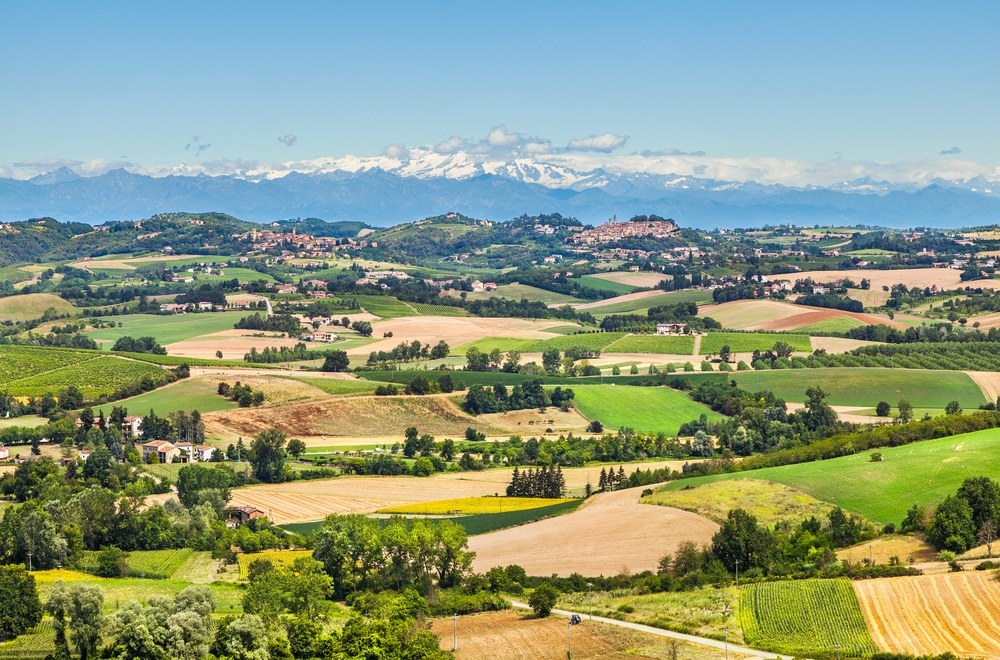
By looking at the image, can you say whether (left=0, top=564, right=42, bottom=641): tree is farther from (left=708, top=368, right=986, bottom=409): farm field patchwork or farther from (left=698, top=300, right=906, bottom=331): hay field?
(left=698, top=300, right=906, bottom=331): hay field

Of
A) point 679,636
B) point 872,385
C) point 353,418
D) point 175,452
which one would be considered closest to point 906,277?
point 872,385

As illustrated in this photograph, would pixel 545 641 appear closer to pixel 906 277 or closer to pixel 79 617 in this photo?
pixel 79 617

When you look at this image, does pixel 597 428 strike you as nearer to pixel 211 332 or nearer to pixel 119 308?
pixel 211 332

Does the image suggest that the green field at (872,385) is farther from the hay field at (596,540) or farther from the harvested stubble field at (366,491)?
the hay field at (596,540)

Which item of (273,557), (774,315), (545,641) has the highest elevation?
(774,315)

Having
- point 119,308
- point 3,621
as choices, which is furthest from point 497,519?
point 119,308

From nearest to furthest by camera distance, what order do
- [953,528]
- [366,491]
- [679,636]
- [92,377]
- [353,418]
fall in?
[679,636] → [953,528] → [366,491] → [353,418] → [92,377]
